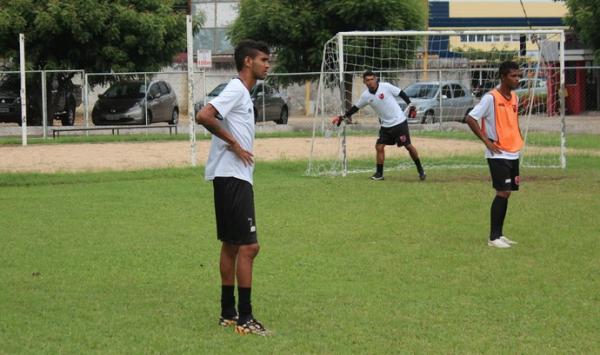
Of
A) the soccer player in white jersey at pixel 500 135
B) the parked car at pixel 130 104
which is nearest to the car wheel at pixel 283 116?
the parked car at pixel 130 104

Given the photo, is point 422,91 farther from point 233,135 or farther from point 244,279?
point 244,279

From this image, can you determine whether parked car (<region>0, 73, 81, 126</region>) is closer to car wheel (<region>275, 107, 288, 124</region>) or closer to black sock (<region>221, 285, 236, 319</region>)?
car wheel (<region>275, 107, 288, 124</region>)

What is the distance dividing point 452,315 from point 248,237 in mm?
1642

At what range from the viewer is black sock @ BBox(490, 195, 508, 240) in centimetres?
Answer: 1100

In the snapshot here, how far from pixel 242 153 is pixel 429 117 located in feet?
85.2

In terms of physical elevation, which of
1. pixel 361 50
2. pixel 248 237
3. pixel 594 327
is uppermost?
pixel 361 50

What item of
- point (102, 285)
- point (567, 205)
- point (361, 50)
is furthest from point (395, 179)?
point (361, 50)

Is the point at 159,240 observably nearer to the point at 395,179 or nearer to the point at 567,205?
the point at 567,205

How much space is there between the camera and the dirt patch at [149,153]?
21.4 meters

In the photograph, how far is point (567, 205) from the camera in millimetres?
14164

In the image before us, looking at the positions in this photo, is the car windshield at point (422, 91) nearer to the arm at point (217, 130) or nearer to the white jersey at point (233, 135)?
the white jersey at point (233, 135)

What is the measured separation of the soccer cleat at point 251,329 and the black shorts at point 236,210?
0.55 m

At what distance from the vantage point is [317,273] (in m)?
9.41

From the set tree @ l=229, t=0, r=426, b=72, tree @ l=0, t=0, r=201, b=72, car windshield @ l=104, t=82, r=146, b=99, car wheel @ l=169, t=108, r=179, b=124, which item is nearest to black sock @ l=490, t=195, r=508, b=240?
car windshield @ l=104, t=82, r=146, b=99
